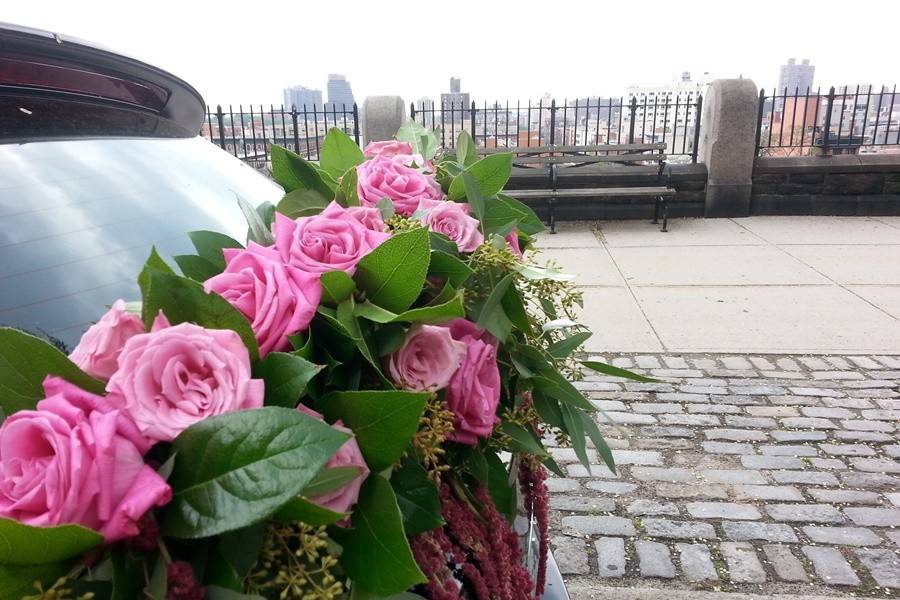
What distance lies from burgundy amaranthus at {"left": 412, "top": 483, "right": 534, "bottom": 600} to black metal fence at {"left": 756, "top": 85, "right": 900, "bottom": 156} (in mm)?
10727

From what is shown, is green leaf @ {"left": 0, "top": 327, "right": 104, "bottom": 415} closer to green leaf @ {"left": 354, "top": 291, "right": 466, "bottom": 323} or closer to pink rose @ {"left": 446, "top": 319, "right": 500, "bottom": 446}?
green leaf @ {"left": 354, "top": 291, "right": 466, "bottom": 323}

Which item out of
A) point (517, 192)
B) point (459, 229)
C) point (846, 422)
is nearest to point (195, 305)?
point (459, 229)

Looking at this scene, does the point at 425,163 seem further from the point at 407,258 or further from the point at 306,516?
the point at 306,516

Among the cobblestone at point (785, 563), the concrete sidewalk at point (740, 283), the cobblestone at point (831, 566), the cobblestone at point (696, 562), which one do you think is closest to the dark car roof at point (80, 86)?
the cobblestone at point (696, 562)

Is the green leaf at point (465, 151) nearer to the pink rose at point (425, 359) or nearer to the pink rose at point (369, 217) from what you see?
the pink rose at point (369, 217)

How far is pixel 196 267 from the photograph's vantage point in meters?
1.15

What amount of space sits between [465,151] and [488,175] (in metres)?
0.27

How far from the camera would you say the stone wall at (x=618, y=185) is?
1091 cm

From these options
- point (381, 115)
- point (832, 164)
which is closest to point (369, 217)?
point (381, 115)

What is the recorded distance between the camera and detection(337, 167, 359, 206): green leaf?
4.68 ft

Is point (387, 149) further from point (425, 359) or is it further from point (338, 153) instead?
point (425, 359)

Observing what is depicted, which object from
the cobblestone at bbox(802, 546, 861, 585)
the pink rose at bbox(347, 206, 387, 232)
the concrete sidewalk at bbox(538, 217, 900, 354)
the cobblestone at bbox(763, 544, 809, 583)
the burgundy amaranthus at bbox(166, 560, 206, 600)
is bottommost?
the cobblestone at bbox(763, 544, 809, 583)

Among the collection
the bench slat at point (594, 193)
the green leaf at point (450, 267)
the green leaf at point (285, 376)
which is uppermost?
the green leaf at point (450, 267)

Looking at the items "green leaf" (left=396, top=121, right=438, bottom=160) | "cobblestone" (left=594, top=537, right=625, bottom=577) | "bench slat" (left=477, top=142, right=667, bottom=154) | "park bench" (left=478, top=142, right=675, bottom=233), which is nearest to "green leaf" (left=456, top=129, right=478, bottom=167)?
"green leaf" (left=396, top=121, right=438, bottom=160)
